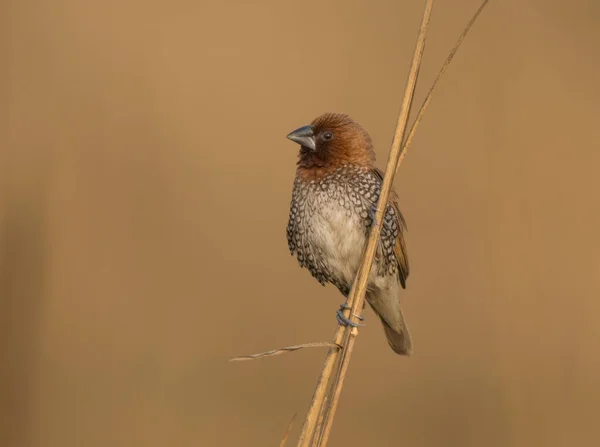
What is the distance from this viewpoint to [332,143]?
5.03 ft

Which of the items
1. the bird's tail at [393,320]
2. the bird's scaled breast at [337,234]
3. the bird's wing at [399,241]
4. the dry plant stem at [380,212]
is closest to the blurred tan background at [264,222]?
the bird's tail at [393,320]

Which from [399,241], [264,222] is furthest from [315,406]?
[264,222]

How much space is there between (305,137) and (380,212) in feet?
1.46

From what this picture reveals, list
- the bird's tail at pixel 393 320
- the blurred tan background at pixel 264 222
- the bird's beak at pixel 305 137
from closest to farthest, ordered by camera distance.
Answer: the bird's beak at pixel 305 137 < the bird's tail at pixel 393 320 < the blurred tan background at pixel 264 222

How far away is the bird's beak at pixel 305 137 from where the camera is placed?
1.51 metres

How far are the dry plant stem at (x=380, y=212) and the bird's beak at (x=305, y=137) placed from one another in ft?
1.40

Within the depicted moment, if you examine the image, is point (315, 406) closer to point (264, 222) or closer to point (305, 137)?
point (305, 137)

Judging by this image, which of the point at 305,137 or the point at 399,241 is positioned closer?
the point at 305,137

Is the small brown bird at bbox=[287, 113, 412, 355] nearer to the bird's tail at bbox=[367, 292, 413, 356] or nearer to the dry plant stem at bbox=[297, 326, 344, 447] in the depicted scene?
the bird's tail at bbox=[367, 292, 413, 356]

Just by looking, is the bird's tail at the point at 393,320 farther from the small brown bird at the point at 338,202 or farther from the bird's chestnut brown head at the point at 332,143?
the bird's chestnut brown head at the point at 332,143

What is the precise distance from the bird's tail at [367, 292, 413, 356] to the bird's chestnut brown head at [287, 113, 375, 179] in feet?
1.13

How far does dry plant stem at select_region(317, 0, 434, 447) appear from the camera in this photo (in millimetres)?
1059

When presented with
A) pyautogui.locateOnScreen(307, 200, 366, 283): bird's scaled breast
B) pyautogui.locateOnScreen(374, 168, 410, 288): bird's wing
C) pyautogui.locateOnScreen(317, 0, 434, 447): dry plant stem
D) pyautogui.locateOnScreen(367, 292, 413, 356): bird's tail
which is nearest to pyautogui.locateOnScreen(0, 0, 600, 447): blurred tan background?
pyautogui.locateOnScreen(367, 292, 413, 356): bird's tail

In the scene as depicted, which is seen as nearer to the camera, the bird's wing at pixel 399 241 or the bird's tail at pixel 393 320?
the bird's wing at pixel 399 241
